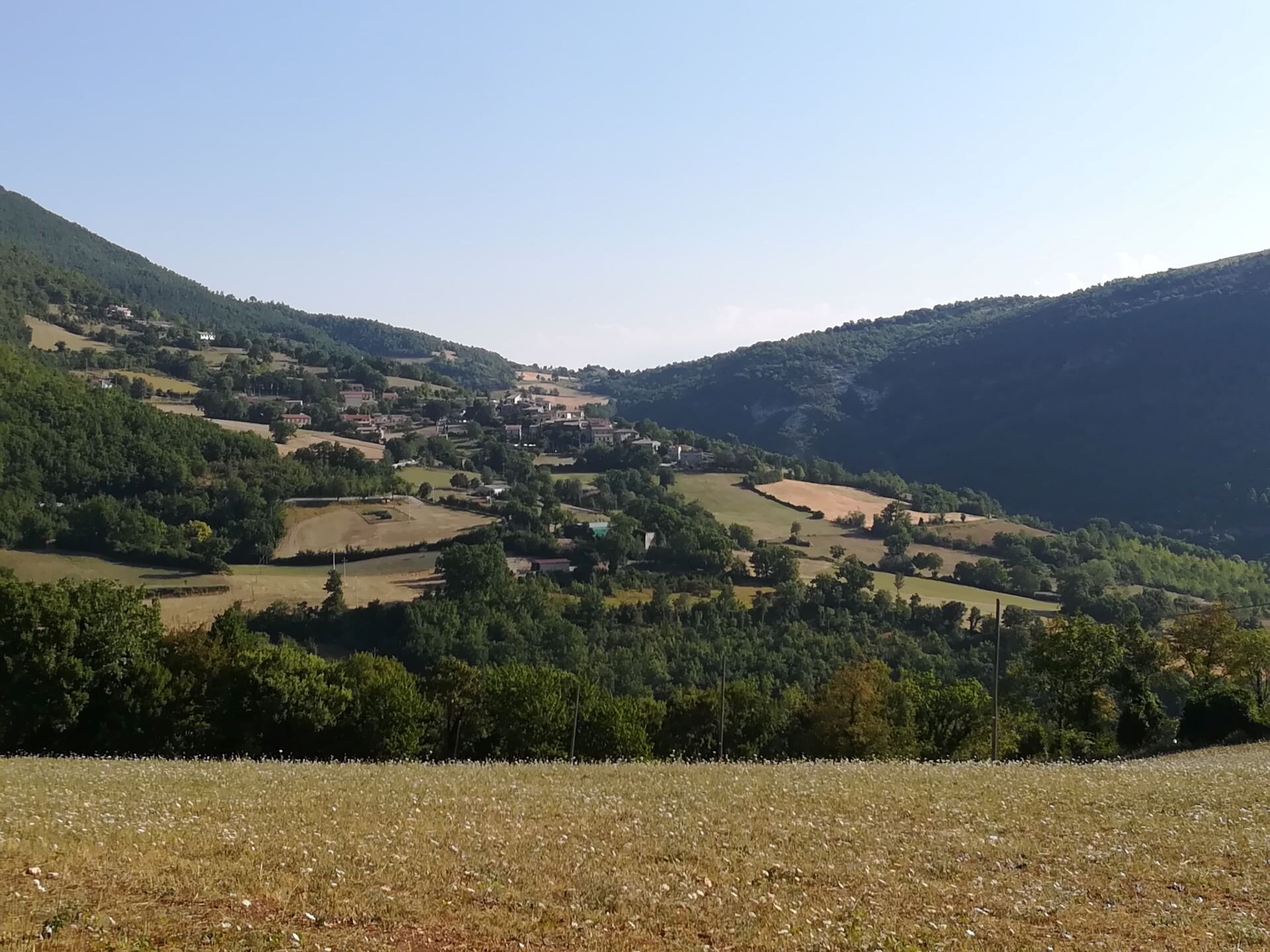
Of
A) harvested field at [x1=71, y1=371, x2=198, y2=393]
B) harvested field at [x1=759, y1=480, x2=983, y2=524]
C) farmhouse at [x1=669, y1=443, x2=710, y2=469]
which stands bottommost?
harvested field at [x1=759, y1=480, x2=983, y2=524]

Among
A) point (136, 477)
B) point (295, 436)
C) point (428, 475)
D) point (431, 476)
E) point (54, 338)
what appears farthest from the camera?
point (54, 338)

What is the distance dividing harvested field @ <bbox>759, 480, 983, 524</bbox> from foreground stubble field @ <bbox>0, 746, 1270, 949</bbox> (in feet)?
381

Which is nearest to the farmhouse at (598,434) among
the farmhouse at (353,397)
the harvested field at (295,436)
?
the harvested field at (295,436)

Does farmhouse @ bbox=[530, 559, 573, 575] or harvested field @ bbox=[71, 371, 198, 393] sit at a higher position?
harvested field @ bbox=[71, 371, 198, 393]

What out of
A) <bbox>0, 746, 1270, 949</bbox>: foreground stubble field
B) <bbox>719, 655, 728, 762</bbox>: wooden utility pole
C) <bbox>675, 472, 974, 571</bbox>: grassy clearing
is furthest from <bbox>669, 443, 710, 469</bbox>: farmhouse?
<bbox>0, 746, 1270, 949</bbox>: foreground stubble field

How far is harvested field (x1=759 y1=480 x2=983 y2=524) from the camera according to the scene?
138 m

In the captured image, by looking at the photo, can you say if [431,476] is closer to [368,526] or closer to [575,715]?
[368,526]

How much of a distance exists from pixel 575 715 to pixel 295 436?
351 feet

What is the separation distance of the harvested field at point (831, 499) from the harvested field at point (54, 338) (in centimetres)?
11680

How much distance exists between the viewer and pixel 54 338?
556 ft

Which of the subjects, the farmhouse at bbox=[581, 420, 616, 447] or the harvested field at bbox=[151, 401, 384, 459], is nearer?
the harvested field at bbox=[151, 401, 384, 459]

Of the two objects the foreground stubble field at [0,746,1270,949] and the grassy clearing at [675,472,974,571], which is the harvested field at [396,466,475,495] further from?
the foreground stubble field at [0,746,1270,949]

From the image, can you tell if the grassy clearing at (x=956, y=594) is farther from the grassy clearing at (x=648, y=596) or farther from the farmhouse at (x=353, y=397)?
the farmhouse at (x=353, y=397)

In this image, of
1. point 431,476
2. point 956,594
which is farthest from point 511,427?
point 956,594
